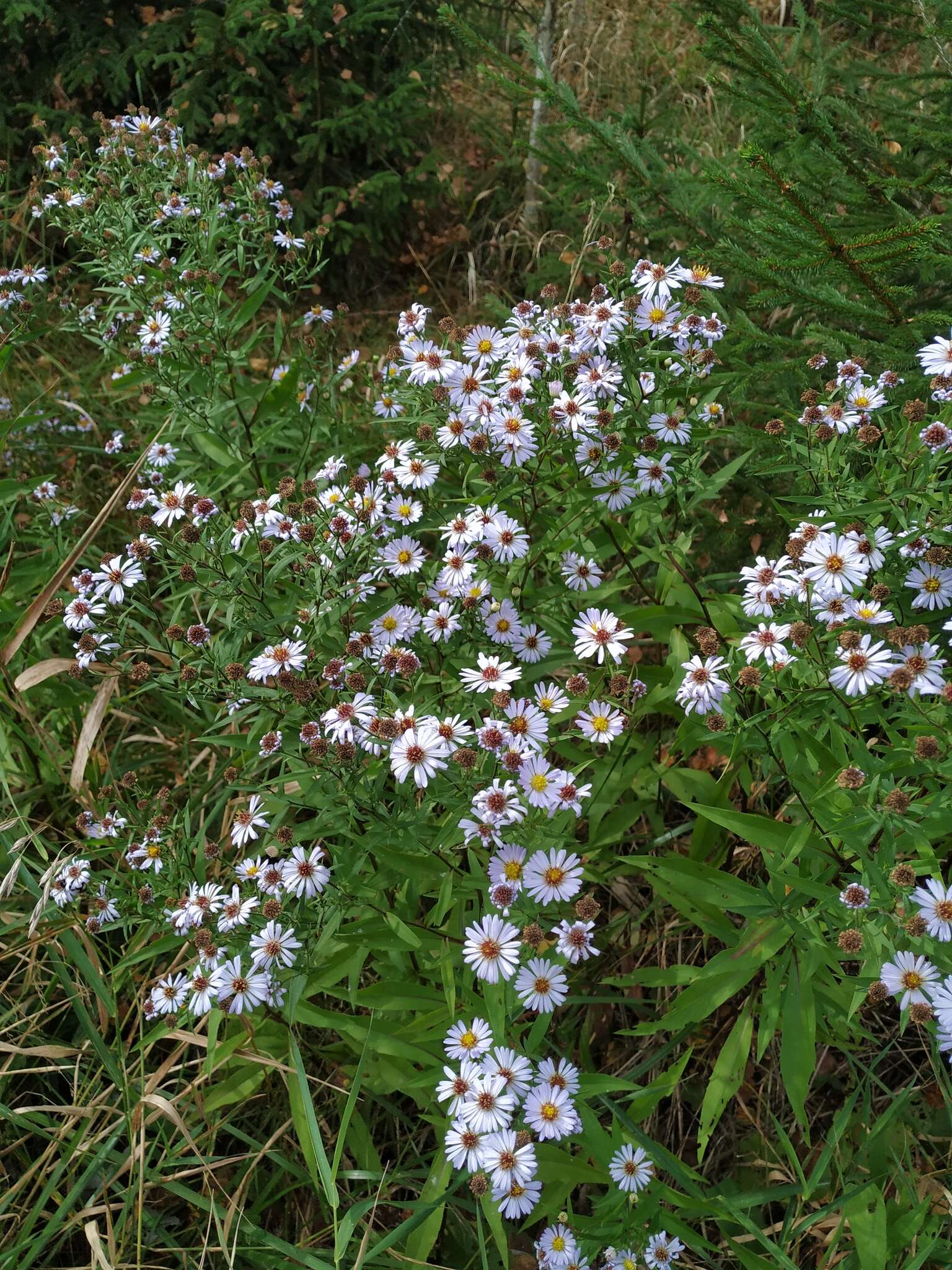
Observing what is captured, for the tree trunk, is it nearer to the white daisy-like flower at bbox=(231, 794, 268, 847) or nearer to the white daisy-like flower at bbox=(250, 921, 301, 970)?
the white daisy-like flower at bbox=(231, 794, 268, 847)

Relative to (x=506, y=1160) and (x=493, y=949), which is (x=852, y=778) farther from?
(x=506, y=1160)

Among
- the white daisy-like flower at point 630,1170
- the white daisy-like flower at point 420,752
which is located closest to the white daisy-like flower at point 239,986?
the white daisy-like flower at point 420,752

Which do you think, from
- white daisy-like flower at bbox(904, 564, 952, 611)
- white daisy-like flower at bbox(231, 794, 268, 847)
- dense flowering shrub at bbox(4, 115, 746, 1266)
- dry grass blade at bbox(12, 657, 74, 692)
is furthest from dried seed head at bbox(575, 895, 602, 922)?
dry grass blade at bbox(12, 657, 74, 692)

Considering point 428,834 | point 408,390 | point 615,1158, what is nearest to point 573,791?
point 428,834

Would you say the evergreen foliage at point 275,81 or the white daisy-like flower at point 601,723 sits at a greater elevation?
the evergreen foliage at point 275,81

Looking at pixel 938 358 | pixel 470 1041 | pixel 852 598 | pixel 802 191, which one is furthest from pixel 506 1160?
pixel 802 191

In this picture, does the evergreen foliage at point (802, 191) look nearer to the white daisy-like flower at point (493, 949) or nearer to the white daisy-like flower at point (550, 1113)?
the white daisy-like flower at point (493, 949)

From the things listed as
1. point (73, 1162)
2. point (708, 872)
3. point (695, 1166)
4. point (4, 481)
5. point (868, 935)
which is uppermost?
point (4, 481)

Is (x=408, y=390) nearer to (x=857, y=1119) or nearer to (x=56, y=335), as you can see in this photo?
(x=857, y=1119)
